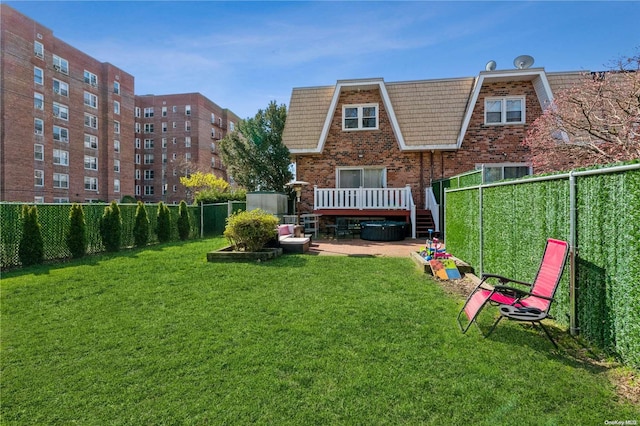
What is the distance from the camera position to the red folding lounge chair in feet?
12.2

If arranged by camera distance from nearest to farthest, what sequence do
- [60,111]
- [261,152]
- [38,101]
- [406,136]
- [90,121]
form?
[406,136] → [261,152] → [38,101] → [60,111] → [90,121]

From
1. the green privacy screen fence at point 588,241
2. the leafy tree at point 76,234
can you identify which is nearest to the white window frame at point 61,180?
the leafy tree at point 76,234

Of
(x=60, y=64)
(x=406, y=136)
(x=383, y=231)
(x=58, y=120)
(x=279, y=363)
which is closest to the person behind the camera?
(x=279, y=363)

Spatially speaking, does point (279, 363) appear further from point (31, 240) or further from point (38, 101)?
point (38, 101)

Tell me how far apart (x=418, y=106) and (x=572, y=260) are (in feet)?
45.2

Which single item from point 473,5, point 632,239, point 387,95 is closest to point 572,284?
point 632,239

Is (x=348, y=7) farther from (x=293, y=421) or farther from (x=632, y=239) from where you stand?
(x=293, y=421)

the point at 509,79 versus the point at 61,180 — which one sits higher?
the point at 509,79

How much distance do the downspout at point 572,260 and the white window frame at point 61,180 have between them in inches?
1682

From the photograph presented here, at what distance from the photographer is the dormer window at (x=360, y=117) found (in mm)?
16328

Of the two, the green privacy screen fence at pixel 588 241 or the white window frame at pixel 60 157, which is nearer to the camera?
the green privacy screen fence at pixel 588 241

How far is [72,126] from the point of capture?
3594cm

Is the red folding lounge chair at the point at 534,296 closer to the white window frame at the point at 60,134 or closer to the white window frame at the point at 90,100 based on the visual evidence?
the white window frame at the point at 60,134

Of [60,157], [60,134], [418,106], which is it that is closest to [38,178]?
[60,157]
